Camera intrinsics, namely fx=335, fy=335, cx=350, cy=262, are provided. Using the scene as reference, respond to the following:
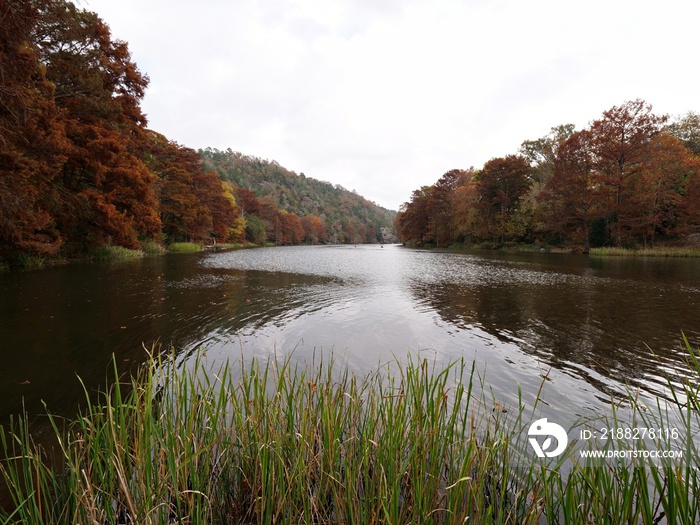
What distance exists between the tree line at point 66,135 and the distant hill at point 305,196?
10196 cm

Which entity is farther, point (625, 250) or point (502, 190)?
point (502, 190)

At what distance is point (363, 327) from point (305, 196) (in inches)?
5725

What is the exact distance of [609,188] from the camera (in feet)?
108

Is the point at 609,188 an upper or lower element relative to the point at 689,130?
lower

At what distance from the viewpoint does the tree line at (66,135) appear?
1073 cm

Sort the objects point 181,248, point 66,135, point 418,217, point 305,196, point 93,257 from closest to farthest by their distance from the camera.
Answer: point 66,135 → point 93,257 → point 181,248 → point 418,217 → point 305,196

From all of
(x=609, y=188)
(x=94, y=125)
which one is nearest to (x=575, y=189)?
(x=609, y=188)

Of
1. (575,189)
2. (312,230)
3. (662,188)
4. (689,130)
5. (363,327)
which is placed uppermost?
(689,130)

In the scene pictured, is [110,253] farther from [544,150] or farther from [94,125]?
[544,150]

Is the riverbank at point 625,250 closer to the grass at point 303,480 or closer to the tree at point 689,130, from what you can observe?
the tree at point 689,130

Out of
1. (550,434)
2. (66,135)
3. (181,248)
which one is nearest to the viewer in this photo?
(550,434)

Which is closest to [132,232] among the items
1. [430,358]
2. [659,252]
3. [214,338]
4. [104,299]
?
[104,299]

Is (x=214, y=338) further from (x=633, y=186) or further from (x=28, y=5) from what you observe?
(x=633, y=186)

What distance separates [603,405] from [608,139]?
3734 centimetres
